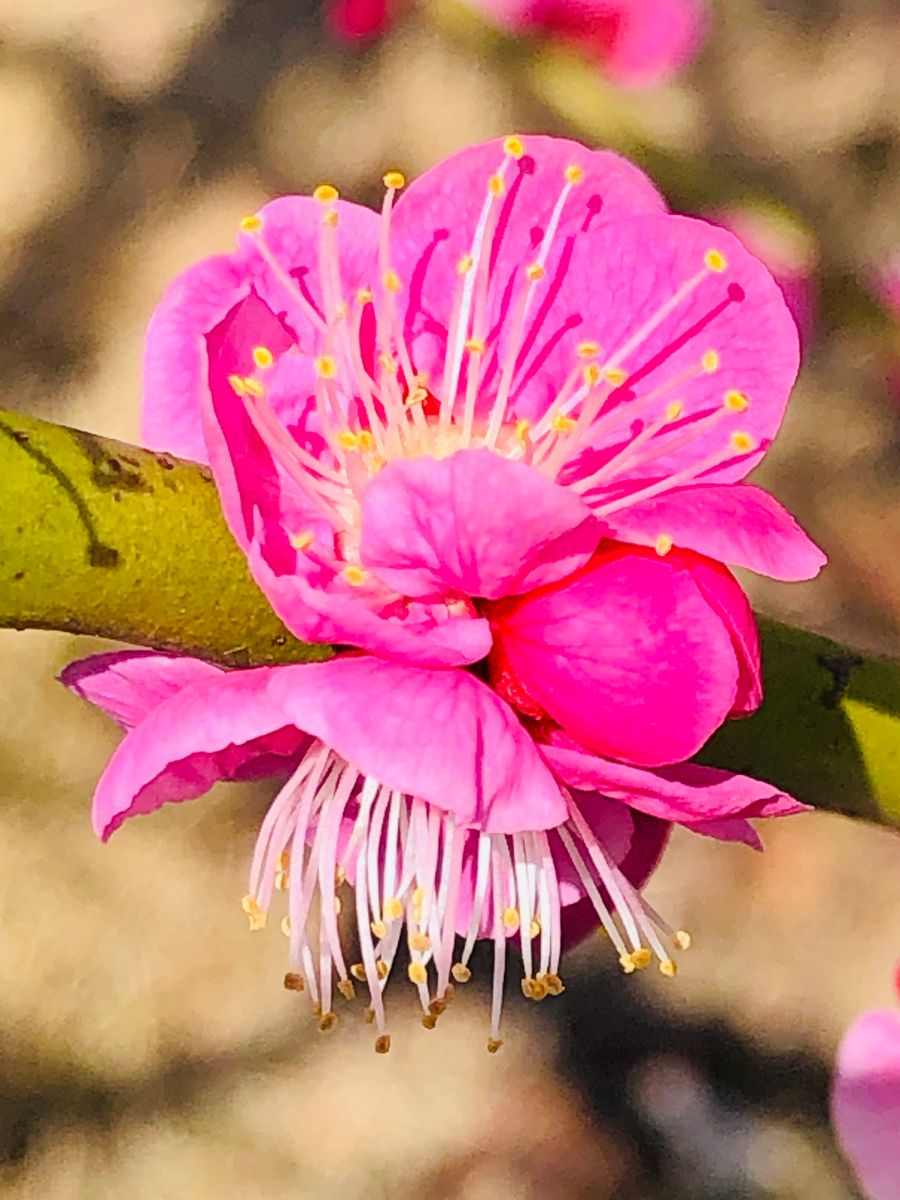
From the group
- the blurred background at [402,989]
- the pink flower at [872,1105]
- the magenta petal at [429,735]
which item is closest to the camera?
the magenta petal at [429,735]

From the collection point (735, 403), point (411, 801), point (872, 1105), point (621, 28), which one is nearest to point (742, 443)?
point (735, 403)

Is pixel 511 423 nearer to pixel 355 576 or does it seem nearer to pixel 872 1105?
pixel 355 576

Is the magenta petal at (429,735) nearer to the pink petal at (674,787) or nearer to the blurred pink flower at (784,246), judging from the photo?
the pink petal at (674,787)

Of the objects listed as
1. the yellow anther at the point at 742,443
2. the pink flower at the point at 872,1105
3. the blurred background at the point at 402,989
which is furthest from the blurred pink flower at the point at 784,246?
the yellow anther at the point at 742,443

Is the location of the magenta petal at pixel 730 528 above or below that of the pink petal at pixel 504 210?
below

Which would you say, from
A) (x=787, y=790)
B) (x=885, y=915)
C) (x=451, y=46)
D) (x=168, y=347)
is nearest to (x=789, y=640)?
(x=787, y=790)

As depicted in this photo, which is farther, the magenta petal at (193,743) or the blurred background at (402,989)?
the blurred background at (402,989)
